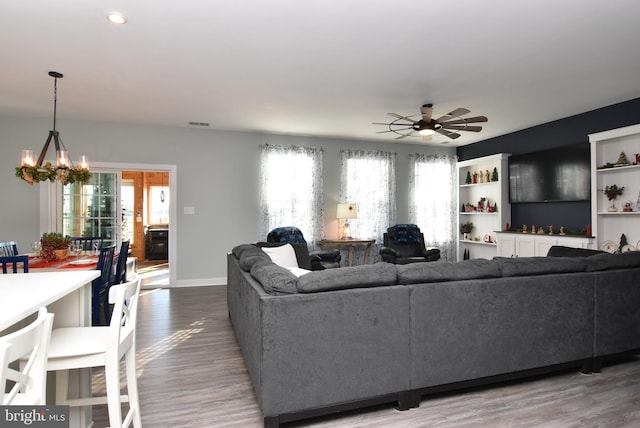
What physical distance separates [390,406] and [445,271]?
37.0 inches

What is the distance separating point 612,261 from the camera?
2.96 m

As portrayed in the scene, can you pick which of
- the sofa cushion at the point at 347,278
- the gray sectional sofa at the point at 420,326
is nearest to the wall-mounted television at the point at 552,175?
the gray sectional sofa at the point at 420,326

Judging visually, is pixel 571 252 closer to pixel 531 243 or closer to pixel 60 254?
pixel 531 243

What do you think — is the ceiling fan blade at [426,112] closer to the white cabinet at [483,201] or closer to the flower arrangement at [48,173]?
the white cabinet at [483,201]

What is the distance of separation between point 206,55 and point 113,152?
3.45 metres

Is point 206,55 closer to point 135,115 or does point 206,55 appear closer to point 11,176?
point 135,115

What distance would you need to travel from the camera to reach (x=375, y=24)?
115 inches

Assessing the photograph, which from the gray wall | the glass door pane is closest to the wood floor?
the gray wall

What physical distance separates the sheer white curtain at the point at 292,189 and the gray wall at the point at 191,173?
0.55ft

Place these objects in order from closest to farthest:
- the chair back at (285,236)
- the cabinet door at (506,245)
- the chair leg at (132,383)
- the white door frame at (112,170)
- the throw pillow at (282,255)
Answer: the chair leg at (132,383), the throw pillow at (282,255), the white door frame at (112,170), the chair back at (285,236), the cabinet door at (506,245)

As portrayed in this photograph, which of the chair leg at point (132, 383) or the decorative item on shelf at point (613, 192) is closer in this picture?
the chair leg at point (132, 383)

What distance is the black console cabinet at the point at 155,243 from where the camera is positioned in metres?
9.10

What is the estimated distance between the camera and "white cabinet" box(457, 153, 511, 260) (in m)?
6.75

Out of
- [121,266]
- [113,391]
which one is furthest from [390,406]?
[121,266]
